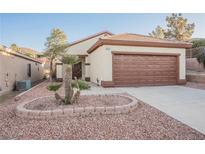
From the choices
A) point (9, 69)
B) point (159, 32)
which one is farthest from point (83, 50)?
point (159, 32)

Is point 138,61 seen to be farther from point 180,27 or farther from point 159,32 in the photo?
point 159,32

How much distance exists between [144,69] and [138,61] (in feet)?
2.35

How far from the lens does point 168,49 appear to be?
39.7 ft

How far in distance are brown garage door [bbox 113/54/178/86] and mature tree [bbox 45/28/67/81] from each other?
634 centimetres

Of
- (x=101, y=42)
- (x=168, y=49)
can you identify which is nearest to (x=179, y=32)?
(x=168, y=49)

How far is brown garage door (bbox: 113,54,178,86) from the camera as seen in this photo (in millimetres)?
11156

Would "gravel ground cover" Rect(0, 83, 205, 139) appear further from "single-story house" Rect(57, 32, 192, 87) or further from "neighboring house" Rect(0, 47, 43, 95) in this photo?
"single-story house" Rect(57, 32, 192, 87)

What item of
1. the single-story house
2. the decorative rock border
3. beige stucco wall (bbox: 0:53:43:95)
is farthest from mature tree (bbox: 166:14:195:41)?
the decorative rock border

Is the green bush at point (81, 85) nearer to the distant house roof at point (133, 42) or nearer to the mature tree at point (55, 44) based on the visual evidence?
the distant house roof at point (133, 42)

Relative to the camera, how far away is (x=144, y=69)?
1162cm

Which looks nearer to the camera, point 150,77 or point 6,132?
point 6,132
